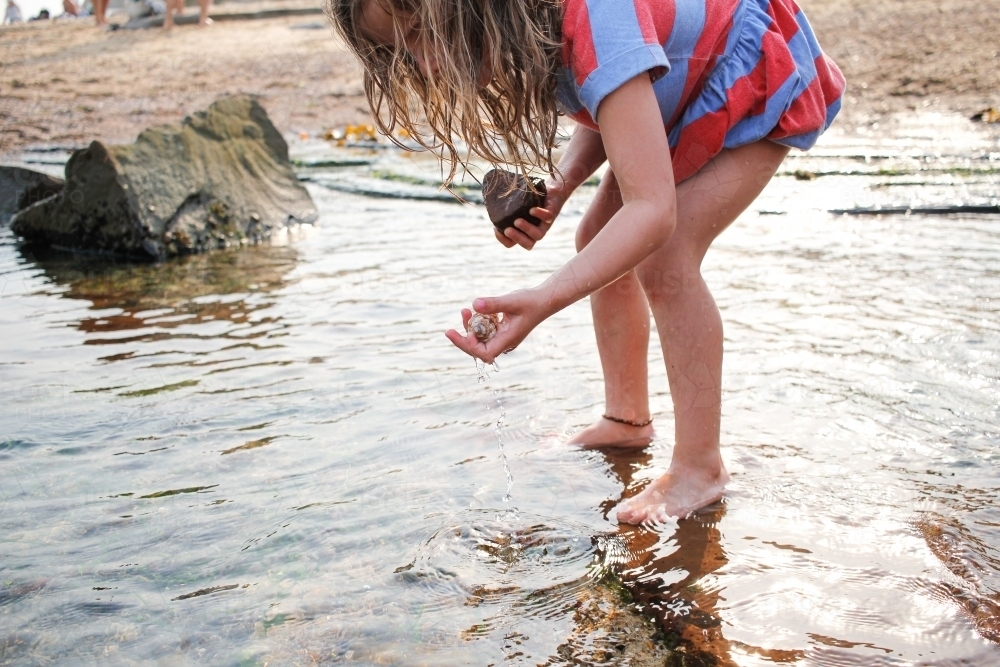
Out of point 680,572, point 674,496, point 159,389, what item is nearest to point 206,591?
point 680,572

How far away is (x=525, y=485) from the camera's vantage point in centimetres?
264

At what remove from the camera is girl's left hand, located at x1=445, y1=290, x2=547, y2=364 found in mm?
1997

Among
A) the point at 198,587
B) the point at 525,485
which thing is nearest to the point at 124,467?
the point at 198,587

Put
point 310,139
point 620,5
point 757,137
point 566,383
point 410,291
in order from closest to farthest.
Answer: point 620,5 < point 757,137 < point 566,383 < point 410,291 < point 310,139

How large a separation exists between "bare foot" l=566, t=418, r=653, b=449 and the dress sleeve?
1062 millimetres

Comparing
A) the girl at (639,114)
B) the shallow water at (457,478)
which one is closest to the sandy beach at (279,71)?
the shallow water at (457,478)

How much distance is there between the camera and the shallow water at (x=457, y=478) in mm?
1969

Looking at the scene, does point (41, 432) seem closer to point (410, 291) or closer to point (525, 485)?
point (525, 485)

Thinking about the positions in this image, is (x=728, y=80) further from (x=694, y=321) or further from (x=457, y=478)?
(x=457, y=478)

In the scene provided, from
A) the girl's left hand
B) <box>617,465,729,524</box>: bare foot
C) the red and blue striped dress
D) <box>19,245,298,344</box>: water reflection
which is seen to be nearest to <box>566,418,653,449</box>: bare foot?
<box>617,465,729,524</box>: bare foot

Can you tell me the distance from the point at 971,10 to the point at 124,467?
34.9ft

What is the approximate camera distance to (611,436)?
287 cm

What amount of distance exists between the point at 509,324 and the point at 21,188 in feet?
17.3

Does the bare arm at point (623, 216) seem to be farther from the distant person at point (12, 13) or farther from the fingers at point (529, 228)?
the distant person at point (12, 13)
